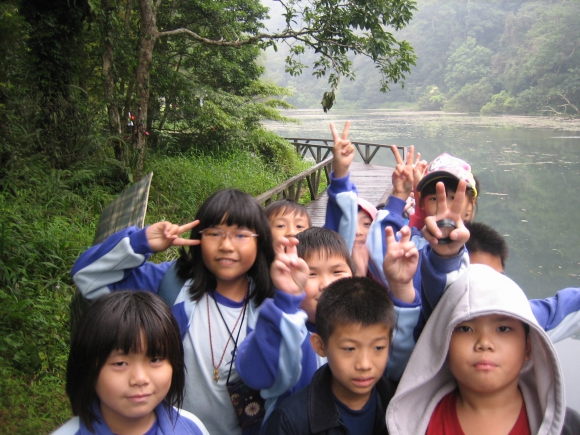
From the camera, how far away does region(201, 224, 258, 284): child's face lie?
4.49 ft

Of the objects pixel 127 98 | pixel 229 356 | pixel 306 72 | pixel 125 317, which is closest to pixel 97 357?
pixel 125 317

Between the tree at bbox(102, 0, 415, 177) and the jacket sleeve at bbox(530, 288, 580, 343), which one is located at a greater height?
the tree at bbox(102, 0, 415, 177)

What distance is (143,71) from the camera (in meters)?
5.31

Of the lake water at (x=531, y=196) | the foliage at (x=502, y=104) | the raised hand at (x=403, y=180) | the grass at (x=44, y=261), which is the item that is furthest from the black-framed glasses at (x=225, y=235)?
the foliage at (x=502, y=104)

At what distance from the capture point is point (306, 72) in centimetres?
3538

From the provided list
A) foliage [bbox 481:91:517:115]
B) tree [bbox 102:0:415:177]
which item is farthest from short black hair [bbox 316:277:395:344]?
foliage [bbox 481:91:517:115]

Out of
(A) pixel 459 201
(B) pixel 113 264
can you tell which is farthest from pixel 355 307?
(B) pixel 113 264

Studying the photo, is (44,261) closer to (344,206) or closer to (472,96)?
(344,206)

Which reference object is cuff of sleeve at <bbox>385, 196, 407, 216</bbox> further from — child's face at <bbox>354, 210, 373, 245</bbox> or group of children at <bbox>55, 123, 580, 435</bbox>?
group of children at <bbox>55, 123, 580, 435</bbox>

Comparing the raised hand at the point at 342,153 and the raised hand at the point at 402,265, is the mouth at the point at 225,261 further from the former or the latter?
the raised hand at the point at 342,153

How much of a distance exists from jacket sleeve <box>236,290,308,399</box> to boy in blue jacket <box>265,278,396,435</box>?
0.21 ft

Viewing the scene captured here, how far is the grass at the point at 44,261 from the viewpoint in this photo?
2.41m

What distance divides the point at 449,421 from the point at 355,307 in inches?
13.0

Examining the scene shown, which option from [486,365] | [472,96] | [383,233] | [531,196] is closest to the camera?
[486,365]
